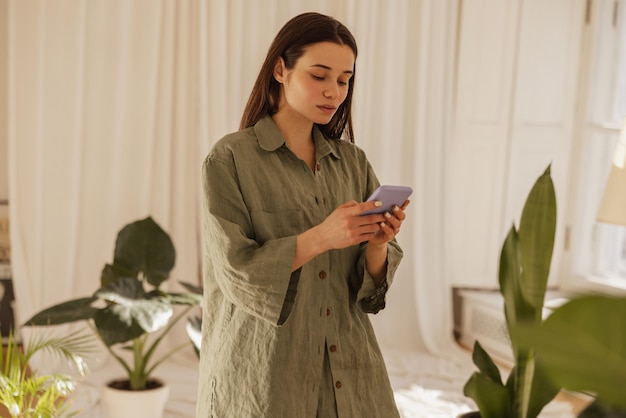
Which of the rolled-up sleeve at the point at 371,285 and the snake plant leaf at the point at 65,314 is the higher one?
the rolled-up sleeve at the point at 371,285

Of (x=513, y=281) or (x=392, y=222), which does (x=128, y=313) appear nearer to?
(x=392, y=222)

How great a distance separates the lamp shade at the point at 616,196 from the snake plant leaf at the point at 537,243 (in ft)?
2.88

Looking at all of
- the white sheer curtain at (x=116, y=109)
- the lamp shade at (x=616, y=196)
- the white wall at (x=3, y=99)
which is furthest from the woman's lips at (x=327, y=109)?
the white wall at (x=3, y=99)

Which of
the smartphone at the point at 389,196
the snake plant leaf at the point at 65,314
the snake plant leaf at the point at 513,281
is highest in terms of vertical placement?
the smartphone at the point at 389,196

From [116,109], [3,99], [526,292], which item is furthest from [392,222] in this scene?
[3,99]

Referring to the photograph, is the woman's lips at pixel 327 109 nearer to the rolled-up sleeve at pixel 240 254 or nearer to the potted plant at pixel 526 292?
the rolled-up sleeve at pixel 240 254

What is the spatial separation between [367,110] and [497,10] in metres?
0.94

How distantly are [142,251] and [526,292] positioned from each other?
6.08 ft

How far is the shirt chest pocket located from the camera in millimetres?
1310

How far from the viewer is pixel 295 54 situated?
136 cm

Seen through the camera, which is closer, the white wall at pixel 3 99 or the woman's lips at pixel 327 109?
the woman's lips at pixel 327 109

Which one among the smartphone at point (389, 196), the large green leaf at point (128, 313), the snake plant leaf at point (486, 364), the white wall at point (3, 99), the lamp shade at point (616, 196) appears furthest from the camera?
the white wall at point (3, 99)

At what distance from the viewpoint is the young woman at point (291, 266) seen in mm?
1246

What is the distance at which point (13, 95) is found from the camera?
11.7 feet
